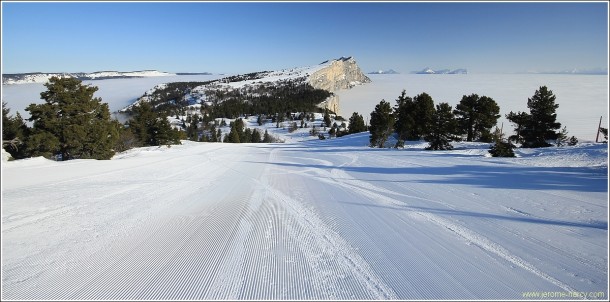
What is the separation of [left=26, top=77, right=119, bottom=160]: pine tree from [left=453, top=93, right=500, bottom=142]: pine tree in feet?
105

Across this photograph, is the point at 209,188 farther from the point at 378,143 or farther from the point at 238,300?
the point at 378,143

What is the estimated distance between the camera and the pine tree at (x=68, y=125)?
20.0 metres

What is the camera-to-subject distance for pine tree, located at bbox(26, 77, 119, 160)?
65.6 feet

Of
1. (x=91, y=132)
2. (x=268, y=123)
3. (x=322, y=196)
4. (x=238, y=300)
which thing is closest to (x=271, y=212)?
(x=322, y=196)

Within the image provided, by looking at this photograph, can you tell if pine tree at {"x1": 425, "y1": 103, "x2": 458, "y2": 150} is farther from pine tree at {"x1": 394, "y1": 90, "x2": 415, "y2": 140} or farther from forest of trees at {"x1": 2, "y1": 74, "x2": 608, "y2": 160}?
pine tree at {"x1": 394, "y1": 90, "x2": 415, "y2": 140}

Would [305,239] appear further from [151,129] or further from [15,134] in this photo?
[151,129]

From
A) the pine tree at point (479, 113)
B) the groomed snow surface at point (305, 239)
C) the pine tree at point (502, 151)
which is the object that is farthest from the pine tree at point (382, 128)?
the groomed snow surface at point (305, 239)

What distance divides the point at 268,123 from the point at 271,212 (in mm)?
129426

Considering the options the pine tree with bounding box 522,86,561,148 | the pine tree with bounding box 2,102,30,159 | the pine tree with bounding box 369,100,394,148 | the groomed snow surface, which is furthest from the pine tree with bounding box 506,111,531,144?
the pine tree with bounding box 2,102,30,159

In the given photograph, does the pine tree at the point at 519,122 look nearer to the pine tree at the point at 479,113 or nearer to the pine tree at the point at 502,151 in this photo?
the pine tree at the point at 479,113

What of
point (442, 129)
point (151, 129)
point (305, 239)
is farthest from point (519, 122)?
point (151, 129)

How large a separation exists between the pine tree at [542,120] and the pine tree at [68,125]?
34.8 metres

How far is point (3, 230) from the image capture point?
5469mm

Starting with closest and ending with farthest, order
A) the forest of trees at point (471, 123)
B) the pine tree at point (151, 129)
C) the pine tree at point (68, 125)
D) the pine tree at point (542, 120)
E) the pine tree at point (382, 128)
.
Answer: the pine tree at point (68, 125) → the pine tree at point (542, 120) → the forest of trees at point (471, 123) → the pine tree at point (382, 128) → the pine tree at point (151, 129)
